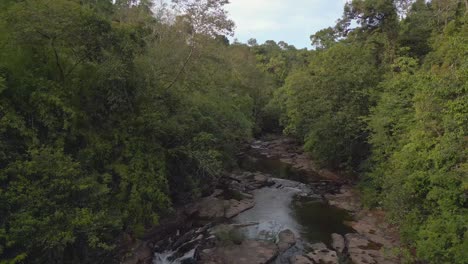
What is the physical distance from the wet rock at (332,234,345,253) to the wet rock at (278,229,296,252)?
6.61ft

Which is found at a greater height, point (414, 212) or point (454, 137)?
point (454, 137)

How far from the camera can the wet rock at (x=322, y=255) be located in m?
16.2

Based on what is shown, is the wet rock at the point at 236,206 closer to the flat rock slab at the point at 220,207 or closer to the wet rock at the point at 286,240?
Answer: the flat rock slab at the point at 220,207

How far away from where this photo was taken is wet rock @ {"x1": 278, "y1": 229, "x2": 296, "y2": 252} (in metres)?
17.6

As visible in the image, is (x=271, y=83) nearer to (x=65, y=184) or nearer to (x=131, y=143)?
(x=131, y=143)

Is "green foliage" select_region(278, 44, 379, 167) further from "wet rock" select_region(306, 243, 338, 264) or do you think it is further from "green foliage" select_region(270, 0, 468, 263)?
"wet rock" select_region(306, 243, 338, 264)

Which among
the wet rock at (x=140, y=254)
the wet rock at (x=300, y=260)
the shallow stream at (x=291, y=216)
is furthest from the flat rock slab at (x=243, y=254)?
the wet rock at (x=140, y=254)

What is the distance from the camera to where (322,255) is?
655 inches

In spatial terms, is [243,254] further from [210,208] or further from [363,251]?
[210,208]

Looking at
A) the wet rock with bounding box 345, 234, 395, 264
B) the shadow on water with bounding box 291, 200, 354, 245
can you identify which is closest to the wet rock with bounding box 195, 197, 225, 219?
the shadow on water with bounding box 291, 200, 354, 245

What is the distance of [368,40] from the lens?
29.4 meters

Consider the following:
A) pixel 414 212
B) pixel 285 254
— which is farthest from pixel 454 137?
pixel 285 254

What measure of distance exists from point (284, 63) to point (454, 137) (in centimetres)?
5745

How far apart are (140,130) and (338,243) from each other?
11.3 meters
